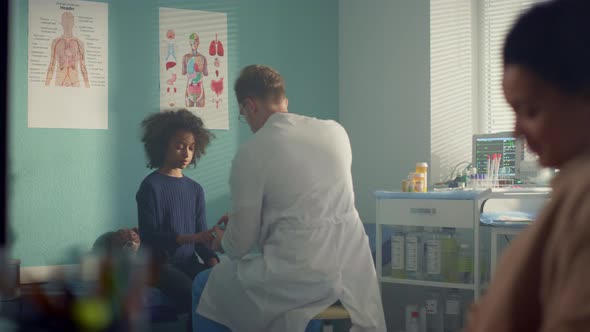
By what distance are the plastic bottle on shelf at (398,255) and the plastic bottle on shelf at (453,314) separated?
267mm

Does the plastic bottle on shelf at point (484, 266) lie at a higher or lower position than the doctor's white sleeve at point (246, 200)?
lower

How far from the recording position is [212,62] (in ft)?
13.1

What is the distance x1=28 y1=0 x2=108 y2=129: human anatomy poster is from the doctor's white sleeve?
6.00 ft

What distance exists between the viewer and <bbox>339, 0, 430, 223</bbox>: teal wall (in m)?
3.73

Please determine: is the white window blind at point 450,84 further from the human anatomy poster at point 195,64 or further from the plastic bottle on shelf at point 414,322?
the human anatomy poster at point 195,64

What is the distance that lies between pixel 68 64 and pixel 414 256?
204 centimetres

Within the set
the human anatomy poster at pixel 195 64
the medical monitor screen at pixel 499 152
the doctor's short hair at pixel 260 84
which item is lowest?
the medical monitor screen at pixel 499 152

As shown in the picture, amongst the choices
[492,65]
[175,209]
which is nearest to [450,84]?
[492,65]

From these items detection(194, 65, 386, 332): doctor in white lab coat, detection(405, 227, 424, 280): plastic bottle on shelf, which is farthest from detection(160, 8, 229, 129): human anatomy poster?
detection(194, 65, 386, 332): doctor in white lab coat

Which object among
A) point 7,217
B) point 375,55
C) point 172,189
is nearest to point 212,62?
point 375,55

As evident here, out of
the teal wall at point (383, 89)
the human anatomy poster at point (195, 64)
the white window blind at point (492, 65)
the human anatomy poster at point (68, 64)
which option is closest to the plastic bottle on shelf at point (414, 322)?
the teal wall at point (383, 89)

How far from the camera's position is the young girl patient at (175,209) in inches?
109

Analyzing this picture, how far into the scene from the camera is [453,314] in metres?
3.14

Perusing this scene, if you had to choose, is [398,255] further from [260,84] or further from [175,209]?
[260,84]
